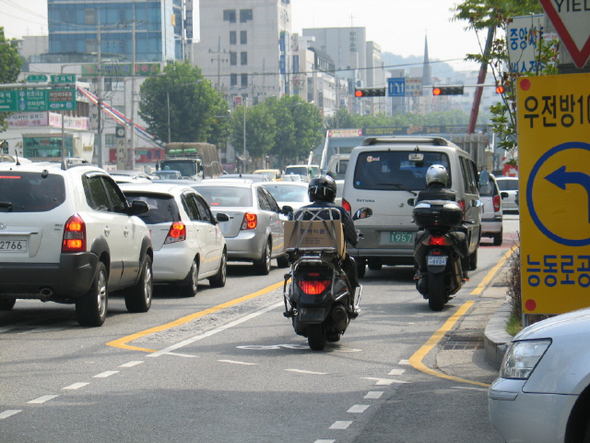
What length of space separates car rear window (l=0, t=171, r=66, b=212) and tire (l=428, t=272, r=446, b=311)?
4.44 metres

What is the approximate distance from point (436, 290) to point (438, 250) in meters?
0.50

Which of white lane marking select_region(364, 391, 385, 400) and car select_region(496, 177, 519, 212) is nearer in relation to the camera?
white lane marking select_region(364, 391, 385, 400)

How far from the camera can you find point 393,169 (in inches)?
639

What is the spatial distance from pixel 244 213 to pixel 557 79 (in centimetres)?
1063

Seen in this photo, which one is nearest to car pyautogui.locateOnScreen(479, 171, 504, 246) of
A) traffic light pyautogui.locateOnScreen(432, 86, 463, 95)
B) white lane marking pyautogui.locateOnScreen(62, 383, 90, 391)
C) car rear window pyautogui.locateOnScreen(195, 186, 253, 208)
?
car rear window pyautogui.locateOnScreen(195, 186, 253, 208)

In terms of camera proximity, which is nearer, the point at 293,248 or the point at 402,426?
the point at 402,426

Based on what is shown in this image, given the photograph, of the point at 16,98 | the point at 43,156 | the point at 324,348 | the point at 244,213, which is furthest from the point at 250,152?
the point at 324,348

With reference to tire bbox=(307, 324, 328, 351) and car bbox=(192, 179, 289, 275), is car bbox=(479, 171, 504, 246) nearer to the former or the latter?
car bbox=(192, 179, 289, 275)

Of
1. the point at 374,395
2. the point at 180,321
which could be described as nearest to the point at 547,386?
the point at 374,395

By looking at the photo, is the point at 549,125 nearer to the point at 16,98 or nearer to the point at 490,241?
the point at 490,241

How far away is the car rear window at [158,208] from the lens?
1438 centimetres

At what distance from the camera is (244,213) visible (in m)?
17.5

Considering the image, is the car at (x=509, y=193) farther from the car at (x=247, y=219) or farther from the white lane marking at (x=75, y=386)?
the white lane marking at (x=75, y=386)

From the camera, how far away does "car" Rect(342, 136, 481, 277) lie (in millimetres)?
16062
